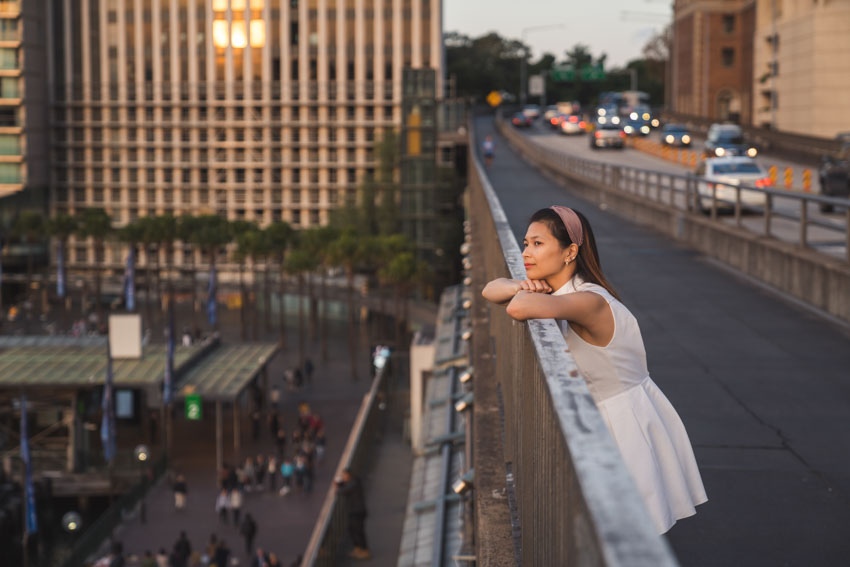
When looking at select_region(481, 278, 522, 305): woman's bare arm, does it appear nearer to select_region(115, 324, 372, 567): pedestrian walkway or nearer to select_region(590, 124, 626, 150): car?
select_region(115, 324, 372, 567): pedestrian walkway

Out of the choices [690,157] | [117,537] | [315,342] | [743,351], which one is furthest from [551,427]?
[315,342]

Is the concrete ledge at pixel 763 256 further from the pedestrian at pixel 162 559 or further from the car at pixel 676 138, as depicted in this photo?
the car at pixel 676 138

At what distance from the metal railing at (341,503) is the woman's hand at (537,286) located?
17360 millimetres

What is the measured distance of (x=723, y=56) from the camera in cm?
10362

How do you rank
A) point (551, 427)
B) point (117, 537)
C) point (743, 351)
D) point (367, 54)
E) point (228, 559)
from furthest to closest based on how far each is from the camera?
point (367, 54)
point (117, 537)
point (228, 559)
point (743, 351)
point (551, 427)

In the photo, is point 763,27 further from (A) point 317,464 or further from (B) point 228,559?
(B) point 228,559

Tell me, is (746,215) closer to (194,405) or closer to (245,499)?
(245,499)

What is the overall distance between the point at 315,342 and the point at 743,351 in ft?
222

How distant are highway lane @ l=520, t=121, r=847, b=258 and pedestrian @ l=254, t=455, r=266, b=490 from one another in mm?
15316

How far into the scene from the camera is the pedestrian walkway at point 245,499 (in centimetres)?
3194

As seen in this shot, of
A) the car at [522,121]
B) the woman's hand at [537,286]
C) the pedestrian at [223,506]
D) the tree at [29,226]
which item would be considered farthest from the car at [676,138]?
the woman's hand at [537,286]

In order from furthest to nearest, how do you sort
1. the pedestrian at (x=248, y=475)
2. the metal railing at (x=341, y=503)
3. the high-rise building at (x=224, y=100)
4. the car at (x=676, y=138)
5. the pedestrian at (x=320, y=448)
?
the high-rise building at (x=224, y=100), the car at (x=676, y=138), the pedestrian at (x=320, y=448), the pedestrian at (x=248, y=475), the metal railing at (x=341, y=503)

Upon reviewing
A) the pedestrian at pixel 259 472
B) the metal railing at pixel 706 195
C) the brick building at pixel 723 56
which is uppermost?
the brick building at pixel 723 56

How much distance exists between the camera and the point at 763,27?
282 feet
